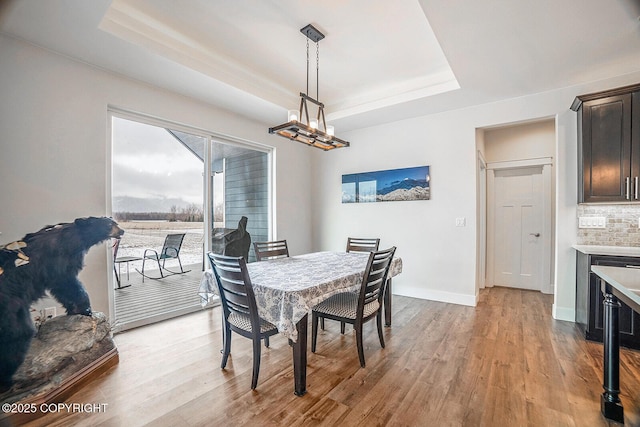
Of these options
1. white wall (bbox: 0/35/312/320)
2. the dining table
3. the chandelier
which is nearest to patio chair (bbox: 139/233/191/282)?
white wall (bbox: 0/35/312/320)

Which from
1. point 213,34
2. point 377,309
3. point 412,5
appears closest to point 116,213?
point 213,34

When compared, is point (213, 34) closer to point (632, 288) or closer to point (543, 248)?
point (632, 288)

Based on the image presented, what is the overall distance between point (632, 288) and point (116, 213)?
400 cm

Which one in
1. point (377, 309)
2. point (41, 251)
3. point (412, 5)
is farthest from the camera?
point (377, 309)

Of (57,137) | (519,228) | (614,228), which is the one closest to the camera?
(57,137)

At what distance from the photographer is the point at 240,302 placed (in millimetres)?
1989

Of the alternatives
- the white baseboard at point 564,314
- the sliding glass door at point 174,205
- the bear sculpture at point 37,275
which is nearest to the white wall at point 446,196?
the white baseboard at point 564,314

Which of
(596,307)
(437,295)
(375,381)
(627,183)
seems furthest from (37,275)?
(627,183)

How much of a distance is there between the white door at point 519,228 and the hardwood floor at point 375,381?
1.72m

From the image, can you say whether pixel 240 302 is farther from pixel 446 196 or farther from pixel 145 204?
pixel 446 196

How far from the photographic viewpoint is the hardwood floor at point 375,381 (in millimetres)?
1714

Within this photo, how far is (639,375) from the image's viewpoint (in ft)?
6.94

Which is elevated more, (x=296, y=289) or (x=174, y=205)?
(x=174, y=205)

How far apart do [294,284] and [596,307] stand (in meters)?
2.92
